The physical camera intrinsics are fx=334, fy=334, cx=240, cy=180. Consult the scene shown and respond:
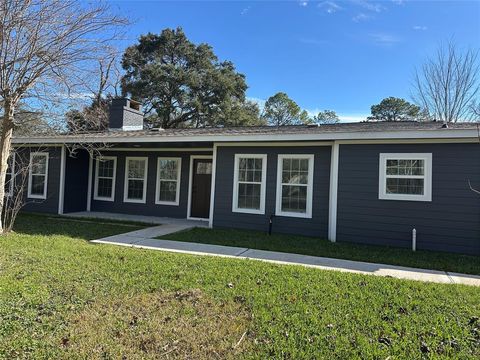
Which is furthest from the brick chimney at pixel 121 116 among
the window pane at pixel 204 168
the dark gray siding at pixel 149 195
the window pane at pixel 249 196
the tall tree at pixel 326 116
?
the tall tree at pixel 326 116

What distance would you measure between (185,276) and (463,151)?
6443 mm

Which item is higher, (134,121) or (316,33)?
(316,33)

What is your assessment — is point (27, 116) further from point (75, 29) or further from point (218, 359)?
point (218, 359)

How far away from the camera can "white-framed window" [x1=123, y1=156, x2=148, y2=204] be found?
1246cm

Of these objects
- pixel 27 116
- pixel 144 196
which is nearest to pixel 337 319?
pixel 27 116

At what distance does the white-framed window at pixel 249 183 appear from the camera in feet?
30.9

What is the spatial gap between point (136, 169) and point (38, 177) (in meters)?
3.58

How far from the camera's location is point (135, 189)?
12.6m

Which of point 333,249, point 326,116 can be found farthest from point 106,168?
point 326,116

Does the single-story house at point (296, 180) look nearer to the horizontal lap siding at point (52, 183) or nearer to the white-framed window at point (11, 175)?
the horizontal lap siding at point (52, 183)

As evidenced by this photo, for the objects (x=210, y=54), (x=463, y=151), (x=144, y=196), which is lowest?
(x=144, y=196)

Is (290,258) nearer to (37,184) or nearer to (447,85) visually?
(37,184)

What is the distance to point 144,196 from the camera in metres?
12.4

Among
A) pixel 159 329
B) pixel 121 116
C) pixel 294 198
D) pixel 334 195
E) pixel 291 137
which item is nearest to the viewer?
pixel 159 329
